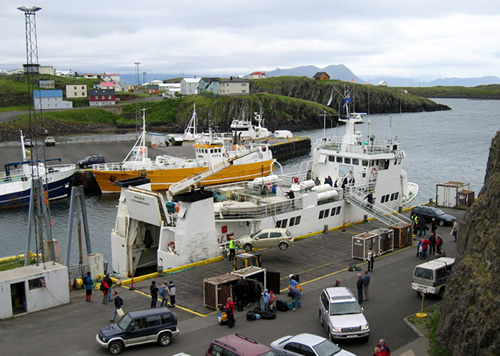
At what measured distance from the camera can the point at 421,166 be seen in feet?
256

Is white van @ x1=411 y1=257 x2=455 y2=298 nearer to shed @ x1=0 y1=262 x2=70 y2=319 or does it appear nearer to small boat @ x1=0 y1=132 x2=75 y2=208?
shed @ x1=0 y1=262 x2=70 y2=319

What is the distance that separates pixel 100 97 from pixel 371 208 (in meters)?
124

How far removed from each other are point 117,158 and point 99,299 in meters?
60.3

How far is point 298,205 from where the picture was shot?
29.3 metres

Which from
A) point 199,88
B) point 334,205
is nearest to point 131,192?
point 334,205

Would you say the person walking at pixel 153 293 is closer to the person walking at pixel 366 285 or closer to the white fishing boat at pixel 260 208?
the white fishing boat at pixel 260 208

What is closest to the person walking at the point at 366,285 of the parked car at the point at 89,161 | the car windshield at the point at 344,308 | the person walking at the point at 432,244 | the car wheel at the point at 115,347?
the car windshield at the point at 344,308

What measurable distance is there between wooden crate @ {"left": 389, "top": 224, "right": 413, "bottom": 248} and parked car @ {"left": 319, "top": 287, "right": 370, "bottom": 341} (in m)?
10.3

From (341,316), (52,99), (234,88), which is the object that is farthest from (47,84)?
(341,316)

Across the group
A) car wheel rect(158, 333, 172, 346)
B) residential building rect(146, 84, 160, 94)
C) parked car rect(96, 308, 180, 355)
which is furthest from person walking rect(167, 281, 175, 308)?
residential building rect(146, 84, 160, 94)

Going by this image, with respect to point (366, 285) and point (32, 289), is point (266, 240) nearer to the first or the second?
point (366, 285)

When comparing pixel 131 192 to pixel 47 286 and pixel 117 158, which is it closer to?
pixel 47 286

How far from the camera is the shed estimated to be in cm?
1794

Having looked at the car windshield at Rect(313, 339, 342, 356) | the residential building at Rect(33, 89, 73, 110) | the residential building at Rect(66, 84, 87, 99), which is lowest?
the car windshield at Rect(313, 339, 342, 356)
